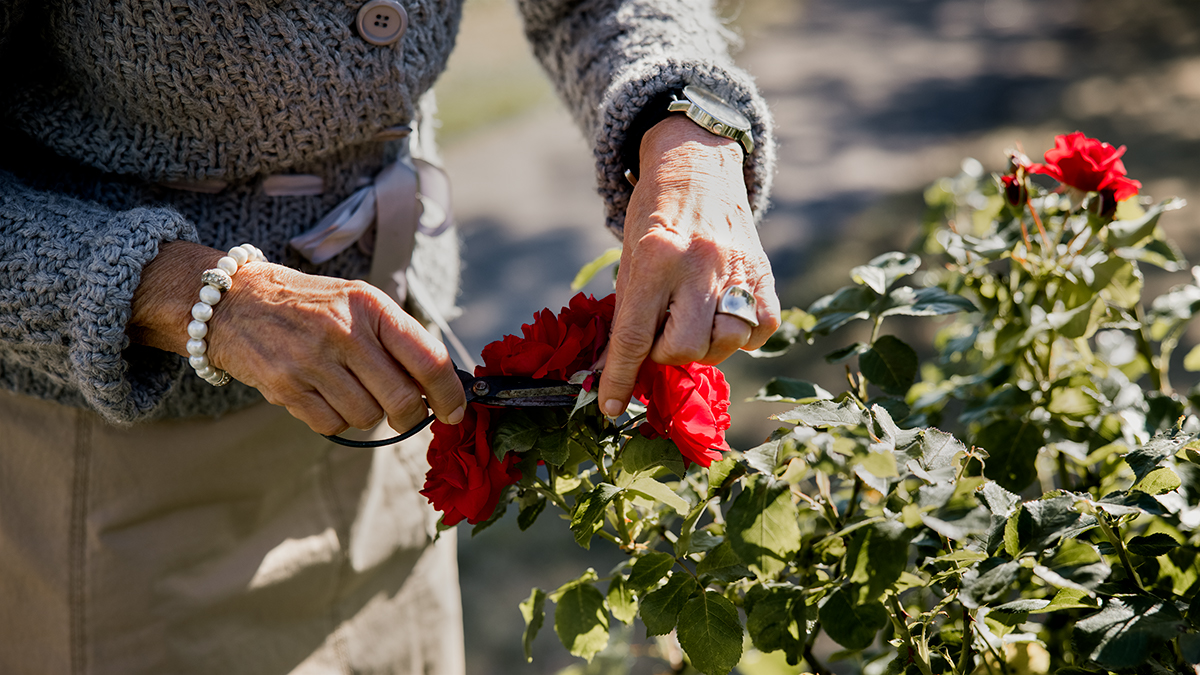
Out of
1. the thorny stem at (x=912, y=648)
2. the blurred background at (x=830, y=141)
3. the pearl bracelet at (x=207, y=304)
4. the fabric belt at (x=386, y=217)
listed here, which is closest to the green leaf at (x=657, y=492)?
the thorny stem at (x=912, y=648)

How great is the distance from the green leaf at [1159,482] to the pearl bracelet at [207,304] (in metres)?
0.91

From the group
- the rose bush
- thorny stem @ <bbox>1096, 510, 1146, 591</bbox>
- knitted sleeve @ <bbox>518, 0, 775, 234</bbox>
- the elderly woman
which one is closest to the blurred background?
the elderly woman

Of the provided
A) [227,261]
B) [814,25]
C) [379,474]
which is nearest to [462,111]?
[814,25]

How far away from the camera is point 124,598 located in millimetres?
1129

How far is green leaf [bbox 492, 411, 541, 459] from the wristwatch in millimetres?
401

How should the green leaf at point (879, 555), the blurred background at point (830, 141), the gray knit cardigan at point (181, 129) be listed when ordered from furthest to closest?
the blurred background at point (830, 141)
the gray knit cardigan at point (181, 129)
the green leaf at point (879, 555)

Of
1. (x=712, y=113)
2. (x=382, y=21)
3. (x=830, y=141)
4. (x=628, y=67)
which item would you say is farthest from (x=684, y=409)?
(x=830, y=141)

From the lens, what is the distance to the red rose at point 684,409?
2.70ft

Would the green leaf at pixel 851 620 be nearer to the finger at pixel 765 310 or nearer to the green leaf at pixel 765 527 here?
the green leaf at pixel 765 527

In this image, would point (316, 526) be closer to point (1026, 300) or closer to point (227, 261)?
point (227, 261)

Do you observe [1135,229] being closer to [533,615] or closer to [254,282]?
[533,615]

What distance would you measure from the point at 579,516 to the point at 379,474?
64 cm

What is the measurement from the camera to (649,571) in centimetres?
88

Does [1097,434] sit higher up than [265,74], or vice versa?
[265,74]
